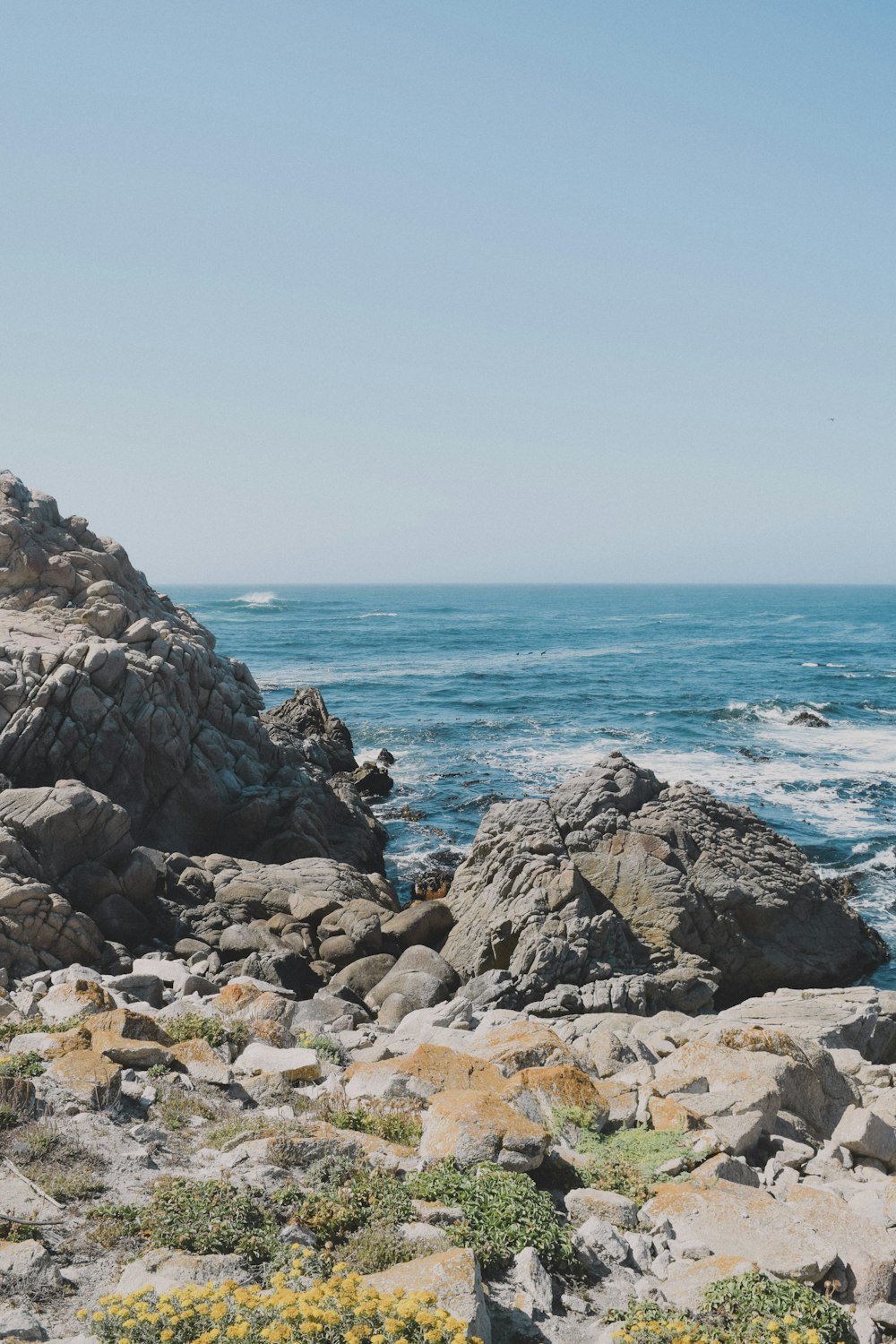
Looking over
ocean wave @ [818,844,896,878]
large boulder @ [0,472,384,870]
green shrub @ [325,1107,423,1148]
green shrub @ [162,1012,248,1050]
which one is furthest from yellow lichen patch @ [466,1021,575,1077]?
ocean wave @ [818,844,896,878]

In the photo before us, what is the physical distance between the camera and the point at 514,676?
72000 mm

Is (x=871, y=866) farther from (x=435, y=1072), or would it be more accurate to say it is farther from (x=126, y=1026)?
Result: (x=126, y=1026)

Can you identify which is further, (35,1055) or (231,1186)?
(35,1055)

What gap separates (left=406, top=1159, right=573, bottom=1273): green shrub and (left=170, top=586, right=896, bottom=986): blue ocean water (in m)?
19.6

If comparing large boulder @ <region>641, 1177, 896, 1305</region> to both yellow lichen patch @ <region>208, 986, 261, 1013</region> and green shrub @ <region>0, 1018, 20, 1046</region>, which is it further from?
green shrub @ <region>0, 1018, 20, 1046</region>

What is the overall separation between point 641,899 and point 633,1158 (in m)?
11.6

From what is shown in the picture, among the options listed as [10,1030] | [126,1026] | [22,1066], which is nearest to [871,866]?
[126,1026]

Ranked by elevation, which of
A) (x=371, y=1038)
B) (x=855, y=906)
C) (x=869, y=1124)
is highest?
(x=869, y=1124)

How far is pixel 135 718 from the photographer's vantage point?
87.2 feet

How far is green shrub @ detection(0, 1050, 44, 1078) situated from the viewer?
1030 centimetres

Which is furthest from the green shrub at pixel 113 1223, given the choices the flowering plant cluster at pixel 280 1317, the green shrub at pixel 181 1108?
the green shrub at pixel 181 1108

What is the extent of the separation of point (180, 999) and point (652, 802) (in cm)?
1319

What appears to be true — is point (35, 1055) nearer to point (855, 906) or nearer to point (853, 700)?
point (855, 906)

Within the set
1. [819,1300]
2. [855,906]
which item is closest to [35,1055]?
[819,1300]
